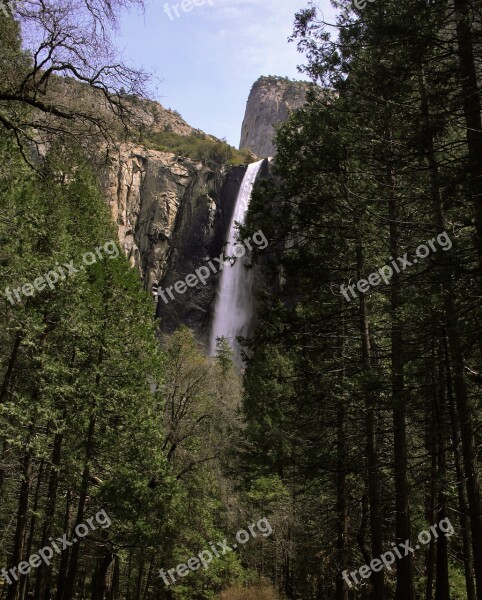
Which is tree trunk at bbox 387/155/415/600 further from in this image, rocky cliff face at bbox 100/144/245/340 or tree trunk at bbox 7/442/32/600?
rocky cliff face at bbox 100/144/245/340

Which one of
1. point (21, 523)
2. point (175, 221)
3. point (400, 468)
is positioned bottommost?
point (21, 523)

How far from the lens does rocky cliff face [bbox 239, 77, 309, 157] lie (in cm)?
11906

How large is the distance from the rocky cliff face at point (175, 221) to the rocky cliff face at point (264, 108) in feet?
224

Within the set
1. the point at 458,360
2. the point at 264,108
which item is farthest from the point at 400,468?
the point at 264,108

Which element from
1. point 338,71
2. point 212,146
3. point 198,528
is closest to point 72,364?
point 198,528

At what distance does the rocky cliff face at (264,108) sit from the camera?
119062mm

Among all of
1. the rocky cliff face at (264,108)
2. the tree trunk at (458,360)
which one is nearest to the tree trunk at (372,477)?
the tree trunk at (458,360)

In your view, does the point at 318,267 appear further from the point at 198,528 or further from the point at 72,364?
the point at 198,528

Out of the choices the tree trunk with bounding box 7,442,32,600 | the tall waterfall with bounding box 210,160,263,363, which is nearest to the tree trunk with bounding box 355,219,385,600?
the tree trunk with bounding box 7,442,32,600

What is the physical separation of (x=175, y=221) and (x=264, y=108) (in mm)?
85039

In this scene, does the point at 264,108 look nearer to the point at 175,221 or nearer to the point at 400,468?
the point at 175,221

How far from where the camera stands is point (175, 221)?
50.4m

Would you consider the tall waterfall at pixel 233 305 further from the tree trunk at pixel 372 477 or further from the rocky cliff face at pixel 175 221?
the tree trunk at pixel 372 477

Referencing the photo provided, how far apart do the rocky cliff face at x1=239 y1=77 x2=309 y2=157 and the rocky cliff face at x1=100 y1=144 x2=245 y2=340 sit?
224 feet
